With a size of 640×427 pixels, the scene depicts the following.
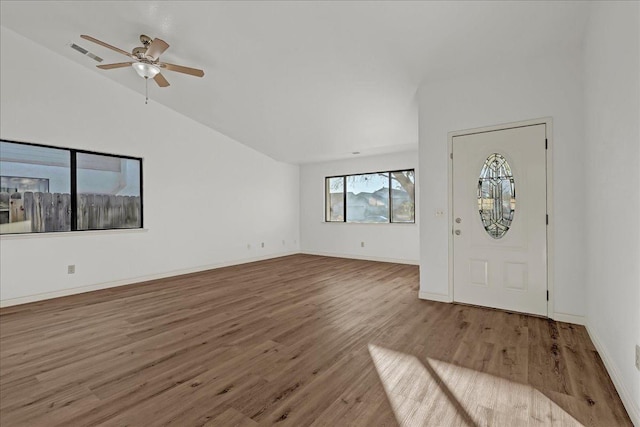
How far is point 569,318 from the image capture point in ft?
10.5

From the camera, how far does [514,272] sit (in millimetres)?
3504

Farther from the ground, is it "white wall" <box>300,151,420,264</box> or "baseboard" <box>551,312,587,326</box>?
"white wall" <box>300,151,420,264</box>

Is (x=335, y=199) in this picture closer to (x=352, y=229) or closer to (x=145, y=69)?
(x=352, y=229)

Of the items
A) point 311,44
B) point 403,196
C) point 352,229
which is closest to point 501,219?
point 311,44

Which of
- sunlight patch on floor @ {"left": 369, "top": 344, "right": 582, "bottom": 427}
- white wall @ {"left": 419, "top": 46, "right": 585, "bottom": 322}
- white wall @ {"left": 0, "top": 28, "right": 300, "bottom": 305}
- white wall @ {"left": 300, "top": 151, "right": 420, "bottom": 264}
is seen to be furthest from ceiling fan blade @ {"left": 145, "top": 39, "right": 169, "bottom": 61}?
white wall @ {"left": 300, "top": 151, "right": 420, "bottom": 264}

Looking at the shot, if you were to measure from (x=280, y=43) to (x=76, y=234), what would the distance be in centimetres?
408

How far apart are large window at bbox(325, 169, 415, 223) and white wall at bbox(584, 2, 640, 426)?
14.1 feet

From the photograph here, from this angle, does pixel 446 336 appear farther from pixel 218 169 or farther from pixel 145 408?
pixel 218 169

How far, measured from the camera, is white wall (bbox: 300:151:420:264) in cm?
699

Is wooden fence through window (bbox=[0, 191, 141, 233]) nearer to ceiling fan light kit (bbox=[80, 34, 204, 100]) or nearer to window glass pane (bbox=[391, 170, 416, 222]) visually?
ceiling fan light kit (bbox=[80, 34, 204, 100])

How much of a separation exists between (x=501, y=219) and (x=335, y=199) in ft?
16.9

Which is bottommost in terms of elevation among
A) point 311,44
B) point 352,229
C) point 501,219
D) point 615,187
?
point 352,229

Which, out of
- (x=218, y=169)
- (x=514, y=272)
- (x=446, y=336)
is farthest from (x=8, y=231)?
(x=514, y=272)

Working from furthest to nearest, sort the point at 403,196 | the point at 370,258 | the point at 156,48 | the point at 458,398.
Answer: the point at 370,258, the point at 403,196, the point at 156,48, the point at 458,398
